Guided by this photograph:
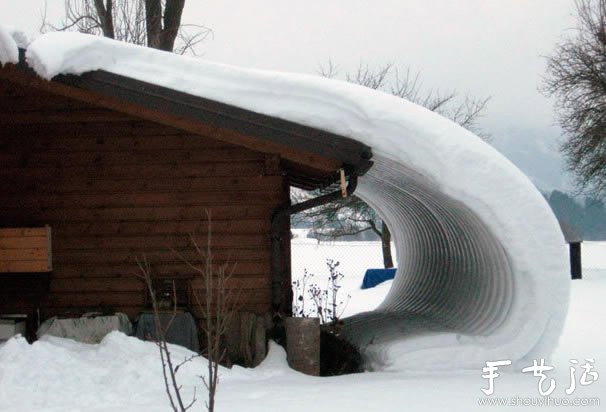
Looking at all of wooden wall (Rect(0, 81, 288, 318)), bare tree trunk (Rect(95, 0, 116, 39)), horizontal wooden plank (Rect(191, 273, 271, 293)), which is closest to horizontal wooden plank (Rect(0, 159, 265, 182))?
wooden wall (Rect(0, 81, 288, 318))

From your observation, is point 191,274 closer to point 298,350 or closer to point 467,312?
point 298,350

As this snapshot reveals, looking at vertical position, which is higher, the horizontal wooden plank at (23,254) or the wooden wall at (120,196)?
the wooden wall at (120,196)

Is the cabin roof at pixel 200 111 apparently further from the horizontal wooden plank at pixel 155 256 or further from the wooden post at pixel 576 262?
the wooden post at pixel 576 262

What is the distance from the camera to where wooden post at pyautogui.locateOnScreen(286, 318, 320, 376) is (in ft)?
26.3

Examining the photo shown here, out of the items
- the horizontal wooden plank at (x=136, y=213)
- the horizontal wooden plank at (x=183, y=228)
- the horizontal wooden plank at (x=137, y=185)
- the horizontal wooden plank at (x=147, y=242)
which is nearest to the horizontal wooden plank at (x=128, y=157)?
the horizontal wooden plank at (x=137, y=185)

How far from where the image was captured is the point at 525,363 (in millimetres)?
7832

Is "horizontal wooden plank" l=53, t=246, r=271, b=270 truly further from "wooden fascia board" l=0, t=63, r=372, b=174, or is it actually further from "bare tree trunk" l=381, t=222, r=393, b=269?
"bare tree trunk" l=381, t=222, r=393, b=269

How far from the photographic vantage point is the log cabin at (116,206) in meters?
8.65

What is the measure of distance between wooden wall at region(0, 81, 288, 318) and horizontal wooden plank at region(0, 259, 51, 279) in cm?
31

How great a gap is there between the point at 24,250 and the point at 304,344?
3.18 metres

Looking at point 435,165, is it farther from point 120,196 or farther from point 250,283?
point 120,196

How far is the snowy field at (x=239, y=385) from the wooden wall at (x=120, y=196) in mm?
949

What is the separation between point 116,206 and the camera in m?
8.80

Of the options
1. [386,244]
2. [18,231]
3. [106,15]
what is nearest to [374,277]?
[386,244]
